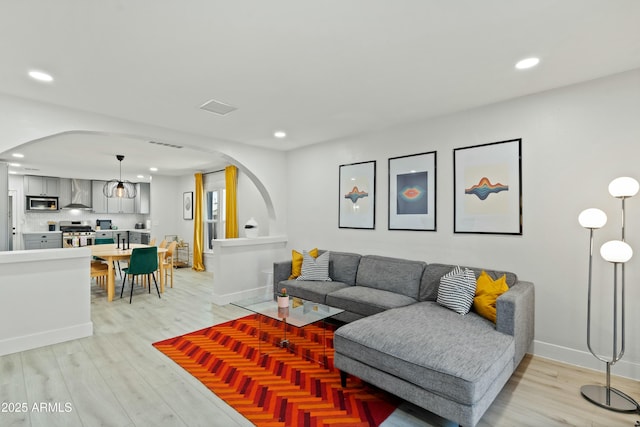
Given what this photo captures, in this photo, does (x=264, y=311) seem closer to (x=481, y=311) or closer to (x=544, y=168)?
(x=481, y=311)

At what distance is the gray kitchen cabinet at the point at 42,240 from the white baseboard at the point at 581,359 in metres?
10.2

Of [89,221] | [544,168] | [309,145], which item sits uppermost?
[309,145]

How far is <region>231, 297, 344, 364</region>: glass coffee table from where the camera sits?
302 cm

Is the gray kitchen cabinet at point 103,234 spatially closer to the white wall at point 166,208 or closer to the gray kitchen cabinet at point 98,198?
the gray kitchen cabinet at point 98,198

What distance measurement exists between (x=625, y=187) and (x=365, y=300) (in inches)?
92.3

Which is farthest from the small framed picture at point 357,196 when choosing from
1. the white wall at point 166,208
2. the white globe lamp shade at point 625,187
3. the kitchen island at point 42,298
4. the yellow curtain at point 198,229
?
the white wall at point 166,208

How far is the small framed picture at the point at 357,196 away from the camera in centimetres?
436

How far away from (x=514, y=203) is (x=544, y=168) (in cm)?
41

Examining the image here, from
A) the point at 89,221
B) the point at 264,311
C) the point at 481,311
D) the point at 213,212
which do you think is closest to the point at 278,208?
the point at 264,311

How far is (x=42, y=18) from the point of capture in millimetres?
1859

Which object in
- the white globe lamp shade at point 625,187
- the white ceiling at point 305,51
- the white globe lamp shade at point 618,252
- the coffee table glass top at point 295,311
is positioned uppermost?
the white ceiling at point 305,51

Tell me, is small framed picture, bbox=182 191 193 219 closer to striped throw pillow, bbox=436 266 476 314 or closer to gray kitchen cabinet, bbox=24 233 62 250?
gray kitchen cabinet, bbox=24 233 62 250

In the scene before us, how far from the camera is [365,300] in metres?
3.36

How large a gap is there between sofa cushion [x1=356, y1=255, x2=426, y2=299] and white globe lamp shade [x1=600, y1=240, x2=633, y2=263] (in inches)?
64.7
